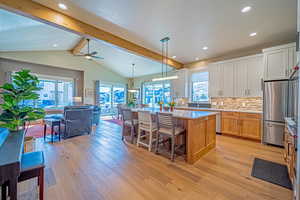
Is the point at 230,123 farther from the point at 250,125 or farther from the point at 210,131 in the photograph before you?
the point at 210,131

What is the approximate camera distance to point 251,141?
386cm

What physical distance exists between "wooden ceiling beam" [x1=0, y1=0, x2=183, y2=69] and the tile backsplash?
3.82m

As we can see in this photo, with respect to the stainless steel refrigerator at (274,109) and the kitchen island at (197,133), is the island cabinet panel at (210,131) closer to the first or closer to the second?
the kitchen island at (197,133)

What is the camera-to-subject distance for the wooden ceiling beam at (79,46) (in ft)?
18.9

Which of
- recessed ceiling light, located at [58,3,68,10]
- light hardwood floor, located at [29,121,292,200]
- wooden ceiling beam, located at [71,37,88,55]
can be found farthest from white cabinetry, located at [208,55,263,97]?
wooden ceiling beam, located at [71,37,88,55]

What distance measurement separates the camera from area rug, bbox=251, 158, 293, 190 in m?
1.99

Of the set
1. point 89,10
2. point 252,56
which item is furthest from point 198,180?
point 252,56

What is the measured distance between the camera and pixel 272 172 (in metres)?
2.23

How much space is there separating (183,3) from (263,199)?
3.26 metres

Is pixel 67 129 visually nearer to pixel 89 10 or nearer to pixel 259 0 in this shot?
pixel 89 10

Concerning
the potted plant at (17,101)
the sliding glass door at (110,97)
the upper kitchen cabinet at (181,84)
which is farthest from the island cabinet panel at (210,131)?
the sliding glass door at (110,97)

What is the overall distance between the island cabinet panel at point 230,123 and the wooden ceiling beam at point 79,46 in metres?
6.34

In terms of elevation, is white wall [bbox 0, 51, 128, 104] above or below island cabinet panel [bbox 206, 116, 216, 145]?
above

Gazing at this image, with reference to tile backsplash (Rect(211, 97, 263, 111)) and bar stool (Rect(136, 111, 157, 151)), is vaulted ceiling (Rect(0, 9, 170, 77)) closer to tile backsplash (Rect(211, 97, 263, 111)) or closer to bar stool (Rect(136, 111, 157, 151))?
bar stool (Rect(136, 111, 157, 151))
